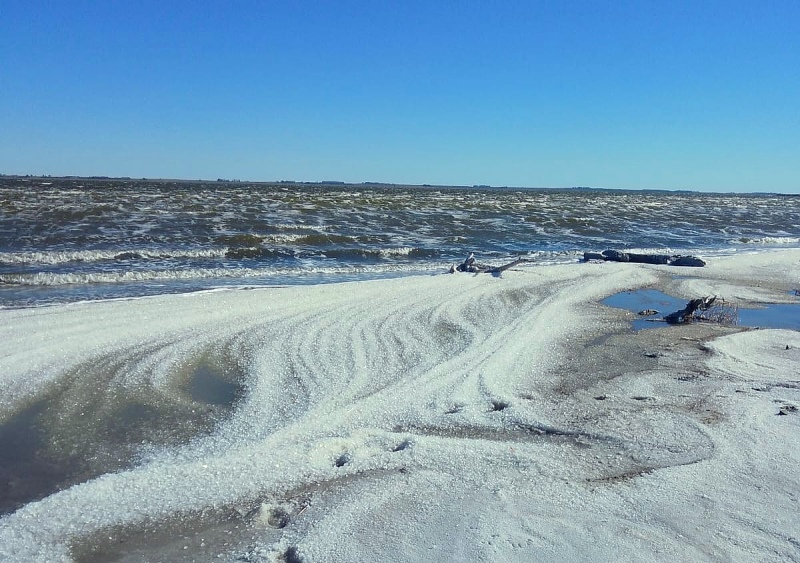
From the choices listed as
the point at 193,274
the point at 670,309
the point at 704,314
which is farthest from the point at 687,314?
the point at 193,274

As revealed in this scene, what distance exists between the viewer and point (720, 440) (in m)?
5.64

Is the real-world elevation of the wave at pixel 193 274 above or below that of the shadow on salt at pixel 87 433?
below

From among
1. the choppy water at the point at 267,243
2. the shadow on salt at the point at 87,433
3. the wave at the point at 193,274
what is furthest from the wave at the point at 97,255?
the shadow on salt at the point at 87,433

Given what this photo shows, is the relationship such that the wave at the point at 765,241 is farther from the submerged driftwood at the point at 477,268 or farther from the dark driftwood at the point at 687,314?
the dark driftwood at the point at 687,314

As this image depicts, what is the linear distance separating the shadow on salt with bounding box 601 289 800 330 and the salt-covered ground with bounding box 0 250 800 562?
0.92 metres

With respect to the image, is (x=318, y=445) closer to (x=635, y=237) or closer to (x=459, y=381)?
(x=459, y=381)

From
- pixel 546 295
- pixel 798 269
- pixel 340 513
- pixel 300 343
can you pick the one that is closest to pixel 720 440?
pixel 340 513

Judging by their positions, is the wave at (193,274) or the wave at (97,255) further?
the wave at (97,255)

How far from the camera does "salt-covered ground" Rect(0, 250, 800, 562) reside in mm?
4082

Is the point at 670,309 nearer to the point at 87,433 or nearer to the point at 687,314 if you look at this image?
the point at 687,314

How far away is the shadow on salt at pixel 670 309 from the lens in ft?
37.3

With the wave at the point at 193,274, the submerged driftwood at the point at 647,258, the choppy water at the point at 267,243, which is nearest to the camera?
the wave at the point at 193,274

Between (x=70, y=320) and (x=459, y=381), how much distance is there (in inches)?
252

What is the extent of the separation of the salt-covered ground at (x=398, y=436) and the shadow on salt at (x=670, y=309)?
3.03 feet
